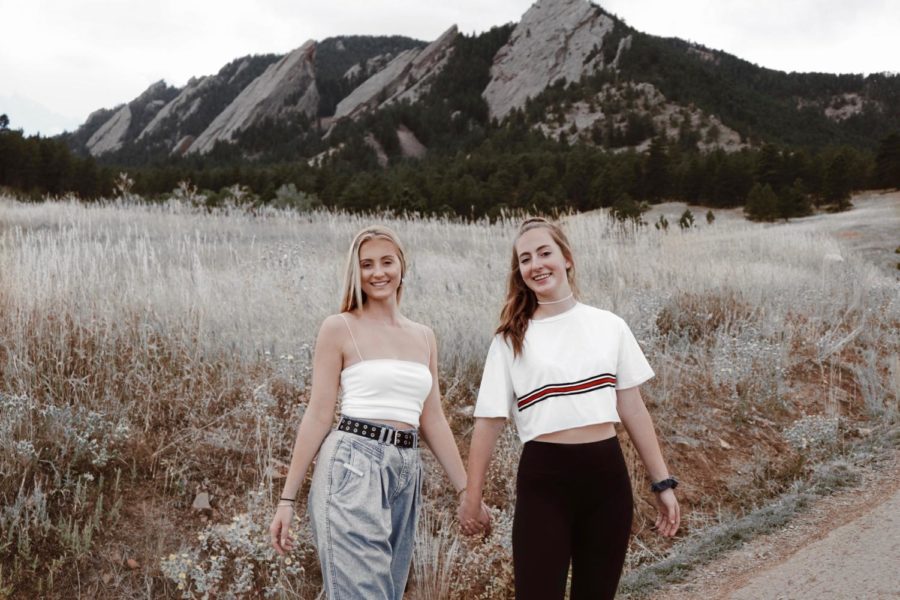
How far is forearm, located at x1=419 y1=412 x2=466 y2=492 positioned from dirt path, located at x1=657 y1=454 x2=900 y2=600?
75.5 inches

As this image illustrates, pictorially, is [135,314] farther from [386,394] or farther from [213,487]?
[386,394]

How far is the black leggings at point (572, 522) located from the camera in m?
2.26

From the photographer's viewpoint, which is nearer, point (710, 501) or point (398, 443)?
point (398, 443)

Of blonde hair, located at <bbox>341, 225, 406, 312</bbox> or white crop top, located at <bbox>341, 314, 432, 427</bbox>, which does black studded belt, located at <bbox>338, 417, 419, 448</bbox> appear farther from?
blonde hair, located at <bbox>341, 225, 406, 312</bbox>

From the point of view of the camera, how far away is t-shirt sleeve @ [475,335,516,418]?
2436 mm

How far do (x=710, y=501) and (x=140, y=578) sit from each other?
12.8 ft

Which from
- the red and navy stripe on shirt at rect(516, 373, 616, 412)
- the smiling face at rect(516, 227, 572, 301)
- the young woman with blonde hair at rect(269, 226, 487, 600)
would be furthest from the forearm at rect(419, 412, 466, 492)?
the smiling face at rect(516, 227, 572, 301)

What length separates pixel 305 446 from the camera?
89.6 inches

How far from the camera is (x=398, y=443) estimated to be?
2.29 metres

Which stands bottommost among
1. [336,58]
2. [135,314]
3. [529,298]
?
[135,314]

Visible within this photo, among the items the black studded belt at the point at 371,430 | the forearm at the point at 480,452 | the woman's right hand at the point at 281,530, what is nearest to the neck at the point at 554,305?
the forearm at the point at 480,452

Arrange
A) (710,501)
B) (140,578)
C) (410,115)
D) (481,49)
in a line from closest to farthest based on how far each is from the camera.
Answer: (140,578) < (710,501) < (410,115) < (481,49)

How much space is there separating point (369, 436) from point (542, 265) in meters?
0.88

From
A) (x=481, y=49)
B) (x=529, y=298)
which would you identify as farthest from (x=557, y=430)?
(x=481, y=49)
